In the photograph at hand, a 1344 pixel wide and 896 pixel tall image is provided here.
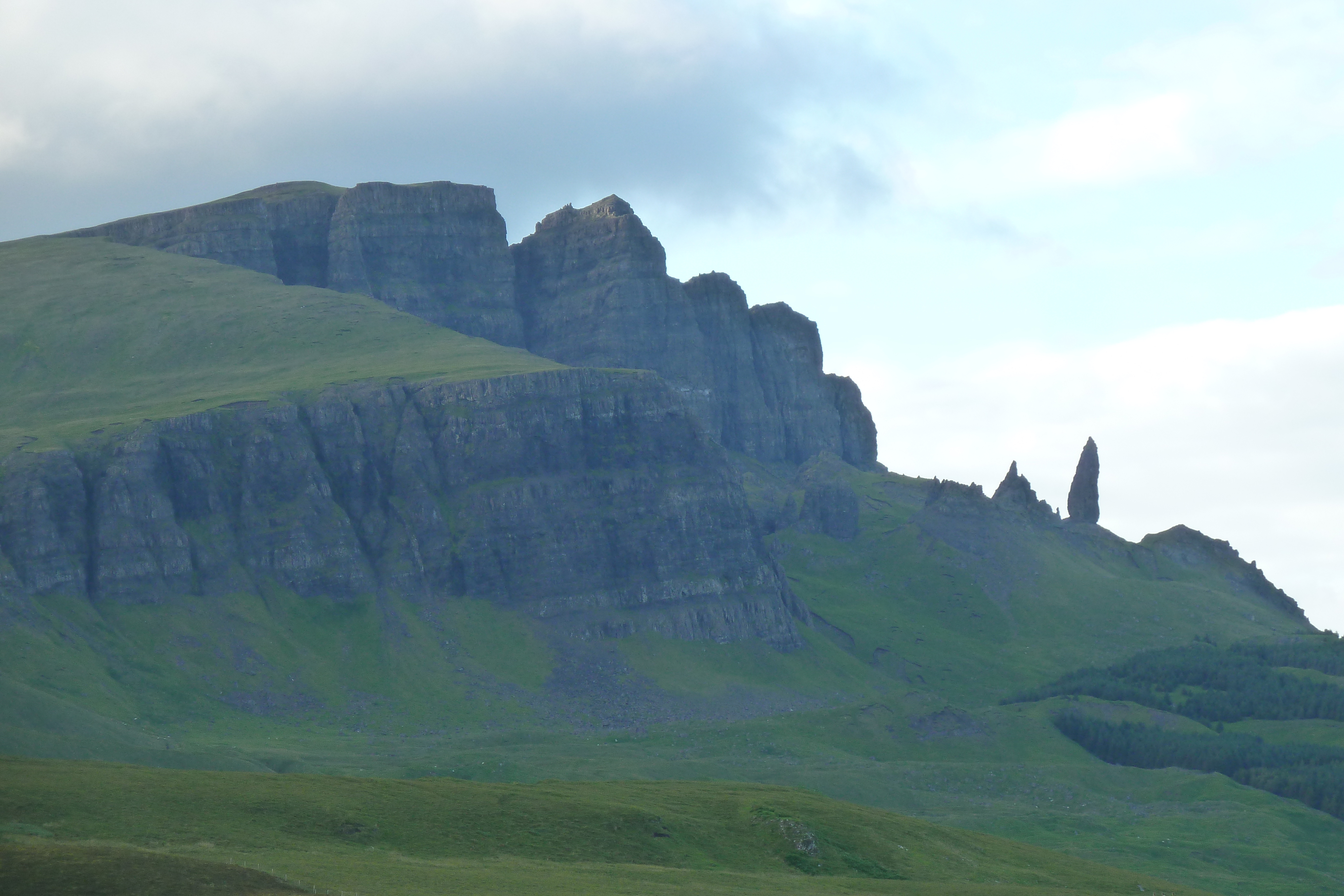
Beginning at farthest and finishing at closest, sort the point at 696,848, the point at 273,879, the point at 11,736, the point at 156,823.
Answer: the point at 11,736
the point at 696,848
the point at 156,823
the point at 273,879

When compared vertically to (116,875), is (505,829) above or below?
below

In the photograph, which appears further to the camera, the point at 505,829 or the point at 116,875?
the point at 505,829

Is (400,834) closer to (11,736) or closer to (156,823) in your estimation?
(156,823)

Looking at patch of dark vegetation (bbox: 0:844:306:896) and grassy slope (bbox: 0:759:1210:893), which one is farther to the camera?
grassy slope (bbox: 0:759:1210:893)

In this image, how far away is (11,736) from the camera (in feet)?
647

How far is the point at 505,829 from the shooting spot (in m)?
142

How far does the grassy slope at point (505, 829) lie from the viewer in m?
124

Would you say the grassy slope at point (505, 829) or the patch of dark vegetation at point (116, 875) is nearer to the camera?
the patch of dark vegetation at point (116, 875)

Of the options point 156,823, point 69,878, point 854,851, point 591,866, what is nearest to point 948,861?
point 854,851

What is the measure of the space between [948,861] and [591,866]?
49.5 m

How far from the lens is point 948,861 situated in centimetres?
16800

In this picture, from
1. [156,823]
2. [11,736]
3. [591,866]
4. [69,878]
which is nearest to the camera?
[69,878]

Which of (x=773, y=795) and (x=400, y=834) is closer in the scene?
(x=400, y=834)

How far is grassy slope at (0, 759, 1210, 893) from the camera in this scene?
124 metres
